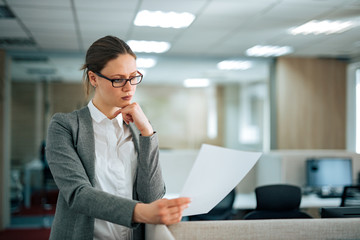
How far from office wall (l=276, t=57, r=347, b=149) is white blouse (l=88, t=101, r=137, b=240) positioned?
553cm

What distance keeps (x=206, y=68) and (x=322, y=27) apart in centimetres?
358

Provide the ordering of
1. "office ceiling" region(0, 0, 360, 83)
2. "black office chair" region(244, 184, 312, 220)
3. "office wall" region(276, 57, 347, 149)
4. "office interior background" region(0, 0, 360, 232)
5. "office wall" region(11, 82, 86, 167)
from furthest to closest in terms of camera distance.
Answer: "office wall" region(11, 82, 86, 167), "office wall" region(276, 57, 347, 149), "office interior background" region(0, 0, 360, 232), "office ceiling" region(0, 0, 360, 83), "black office chair" region(244, 184, 312, 220)

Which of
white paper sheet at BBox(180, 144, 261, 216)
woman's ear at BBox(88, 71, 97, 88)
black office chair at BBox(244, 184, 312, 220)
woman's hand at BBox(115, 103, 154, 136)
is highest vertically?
woman's ear at BBox(88, 71, 97, 88)

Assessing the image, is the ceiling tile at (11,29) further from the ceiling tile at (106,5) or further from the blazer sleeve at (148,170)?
the blazer sleeve at (148,170)

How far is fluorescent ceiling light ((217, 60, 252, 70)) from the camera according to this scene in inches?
276

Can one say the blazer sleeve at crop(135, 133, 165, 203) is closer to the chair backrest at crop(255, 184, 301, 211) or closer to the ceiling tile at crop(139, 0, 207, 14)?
the chair backrest at crop(255, 184, 301, 211)

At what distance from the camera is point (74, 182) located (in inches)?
33.7

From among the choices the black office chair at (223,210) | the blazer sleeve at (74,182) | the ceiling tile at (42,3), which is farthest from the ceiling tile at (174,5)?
the blazer sleeve at (74,182)

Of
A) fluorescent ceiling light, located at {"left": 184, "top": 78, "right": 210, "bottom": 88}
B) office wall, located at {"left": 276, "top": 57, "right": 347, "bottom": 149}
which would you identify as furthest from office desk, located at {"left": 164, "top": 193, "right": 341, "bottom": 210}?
fluorescent ceiling light, located at {"left": 184, "top": 78, "right": 210, "bottom": 88}

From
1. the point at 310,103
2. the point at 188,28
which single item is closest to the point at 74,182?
the point at 188,28

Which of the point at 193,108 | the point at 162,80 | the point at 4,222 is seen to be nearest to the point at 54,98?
the point at 162,80

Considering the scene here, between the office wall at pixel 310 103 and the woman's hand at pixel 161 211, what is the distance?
5763mm

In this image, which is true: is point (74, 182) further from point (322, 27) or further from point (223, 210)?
point (322, 27)

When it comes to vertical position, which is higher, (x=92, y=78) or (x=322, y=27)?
(x=322, y=27)
